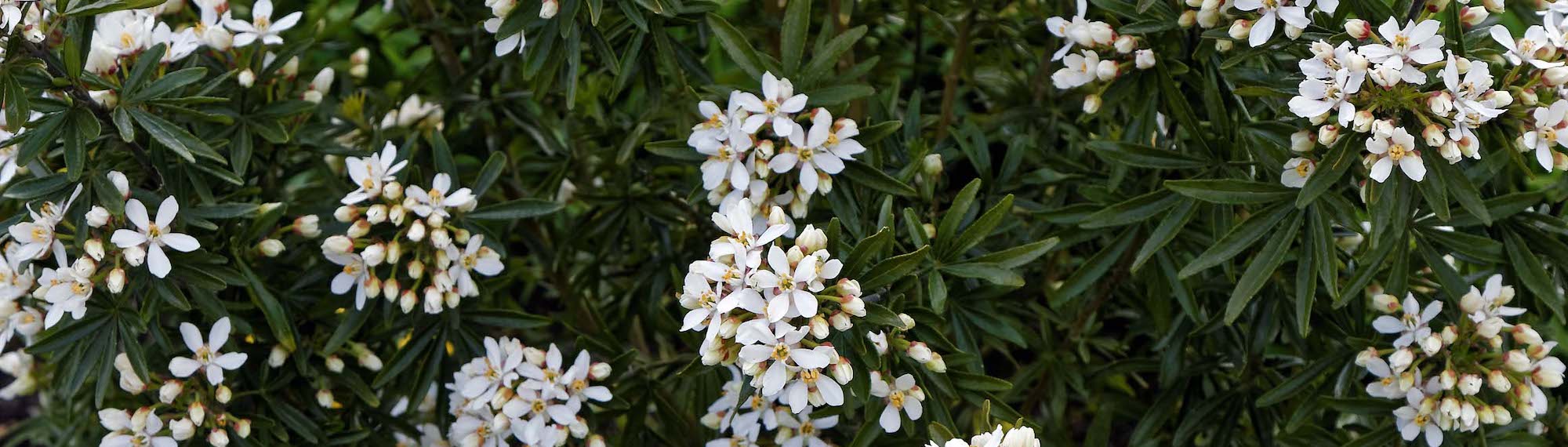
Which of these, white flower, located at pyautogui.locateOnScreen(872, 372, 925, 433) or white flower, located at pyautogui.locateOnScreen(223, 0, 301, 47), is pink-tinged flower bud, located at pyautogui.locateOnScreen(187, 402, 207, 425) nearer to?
white flower, located at pyautogui.locateOnScreen(223, 0, 301, 47)

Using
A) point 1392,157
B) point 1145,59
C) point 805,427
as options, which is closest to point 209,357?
point 805,427

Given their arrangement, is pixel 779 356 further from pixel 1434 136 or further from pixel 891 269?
pixel 1434 136

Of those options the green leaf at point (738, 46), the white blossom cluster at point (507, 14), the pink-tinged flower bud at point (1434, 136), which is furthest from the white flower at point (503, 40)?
the pink-tinged flower bud at point (1434, 136)

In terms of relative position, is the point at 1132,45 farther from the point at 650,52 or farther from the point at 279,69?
the point at 279,69

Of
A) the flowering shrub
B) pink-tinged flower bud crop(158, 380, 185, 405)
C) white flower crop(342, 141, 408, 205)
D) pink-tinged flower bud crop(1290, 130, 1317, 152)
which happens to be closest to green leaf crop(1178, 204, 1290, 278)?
the flowering shrub

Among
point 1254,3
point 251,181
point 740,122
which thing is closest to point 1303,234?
point 1254,3

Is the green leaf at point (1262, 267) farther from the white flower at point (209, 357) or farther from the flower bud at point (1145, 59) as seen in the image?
the white flower at point (209, 357)
